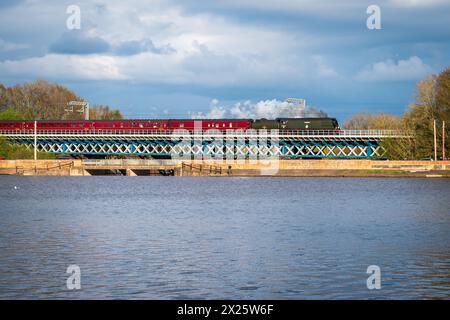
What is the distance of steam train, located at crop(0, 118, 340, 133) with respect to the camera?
116 m

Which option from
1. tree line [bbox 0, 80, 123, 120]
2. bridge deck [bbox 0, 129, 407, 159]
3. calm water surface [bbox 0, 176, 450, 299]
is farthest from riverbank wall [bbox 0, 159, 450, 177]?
tree line [bbox 0, 80, 123, 120]

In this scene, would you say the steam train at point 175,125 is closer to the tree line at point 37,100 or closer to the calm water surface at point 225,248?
the tree line at point 37,100

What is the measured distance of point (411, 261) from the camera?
1141 inches

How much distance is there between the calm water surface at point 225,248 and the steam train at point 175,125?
184 ft

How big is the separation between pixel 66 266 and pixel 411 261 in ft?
39.6

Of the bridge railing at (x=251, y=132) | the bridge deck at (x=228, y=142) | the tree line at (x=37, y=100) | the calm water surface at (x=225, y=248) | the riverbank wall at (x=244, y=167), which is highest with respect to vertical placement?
the tree line at (x=37, y=100)

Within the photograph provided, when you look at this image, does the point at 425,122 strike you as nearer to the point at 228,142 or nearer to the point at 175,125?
the point at 228,142

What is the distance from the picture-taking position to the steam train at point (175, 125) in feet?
382

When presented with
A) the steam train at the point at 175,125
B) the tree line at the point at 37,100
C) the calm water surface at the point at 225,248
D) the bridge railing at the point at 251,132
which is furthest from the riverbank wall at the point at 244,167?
the tree line at the point at 37,100

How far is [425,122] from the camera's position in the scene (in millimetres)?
103312

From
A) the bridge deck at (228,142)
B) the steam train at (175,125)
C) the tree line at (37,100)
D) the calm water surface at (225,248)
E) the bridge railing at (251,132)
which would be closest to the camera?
the calm water surface at (225,248)

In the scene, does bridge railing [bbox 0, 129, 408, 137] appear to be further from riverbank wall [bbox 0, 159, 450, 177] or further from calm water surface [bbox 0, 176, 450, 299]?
calm water surface [bbox 0, 176, 450, 299]

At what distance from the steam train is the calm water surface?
5618cm

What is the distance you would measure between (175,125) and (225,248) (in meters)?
88.0
